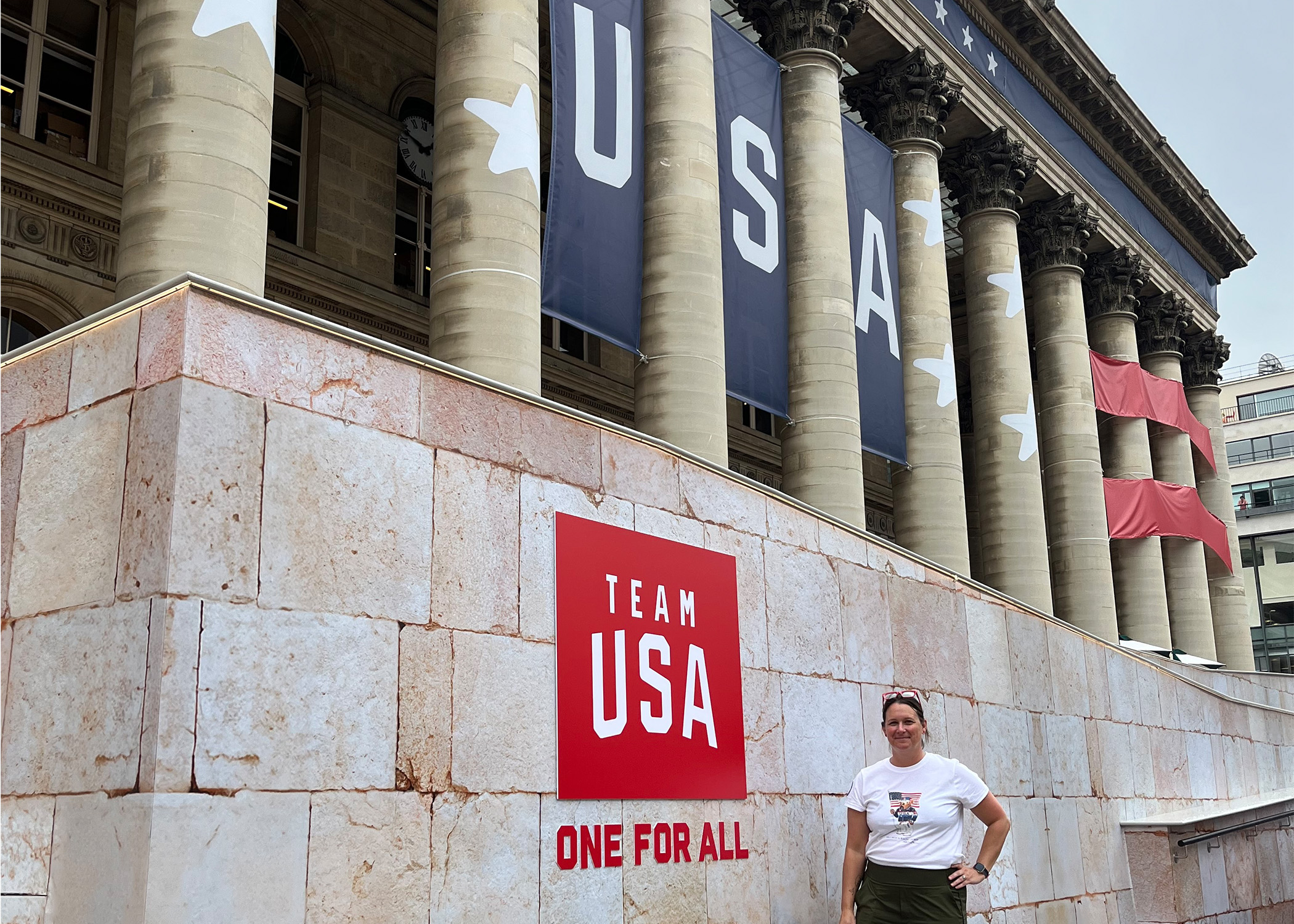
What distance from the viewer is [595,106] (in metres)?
14.7

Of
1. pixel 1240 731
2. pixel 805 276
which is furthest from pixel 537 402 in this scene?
pixel 1240 731

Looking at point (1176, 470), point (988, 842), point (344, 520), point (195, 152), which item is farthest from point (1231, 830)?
point (1176, 470)

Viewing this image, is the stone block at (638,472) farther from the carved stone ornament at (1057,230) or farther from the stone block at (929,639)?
the carved stone ornament at (1057,230)

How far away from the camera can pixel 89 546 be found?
5840 mm

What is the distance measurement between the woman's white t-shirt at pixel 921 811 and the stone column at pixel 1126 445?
1037 inches

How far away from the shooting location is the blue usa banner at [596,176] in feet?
46.1

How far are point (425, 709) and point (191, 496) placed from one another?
171 cm

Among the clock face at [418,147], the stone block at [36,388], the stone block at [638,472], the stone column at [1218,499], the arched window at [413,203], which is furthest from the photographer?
the stone column at [1218,499]

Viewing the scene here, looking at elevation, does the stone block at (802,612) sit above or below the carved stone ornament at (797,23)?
below

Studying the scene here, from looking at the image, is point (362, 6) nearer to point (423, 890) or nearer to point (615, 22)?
→ point (615, 22)

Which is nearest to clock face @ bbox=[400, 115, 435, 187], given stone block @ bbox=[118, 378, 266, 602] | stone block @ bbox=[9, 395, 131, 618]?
stone block @ bbox=[9, 395, 131, 618]

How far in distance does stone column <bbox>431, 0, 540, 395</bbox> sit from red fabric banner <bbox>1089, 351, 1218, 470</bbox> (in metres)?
20.8

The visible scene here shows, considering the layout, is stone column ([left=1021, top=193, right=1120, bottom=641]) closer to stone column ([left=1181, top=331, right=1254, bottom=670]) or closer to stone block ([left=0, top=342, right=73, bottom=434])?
stone column ([left=1181, top=331, right=1254, bottom=670])

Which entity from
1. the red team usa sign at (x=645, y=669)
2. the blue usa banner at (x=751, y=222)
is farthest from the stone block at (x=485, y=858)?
the blue usa banner at (x=751, y=222)
